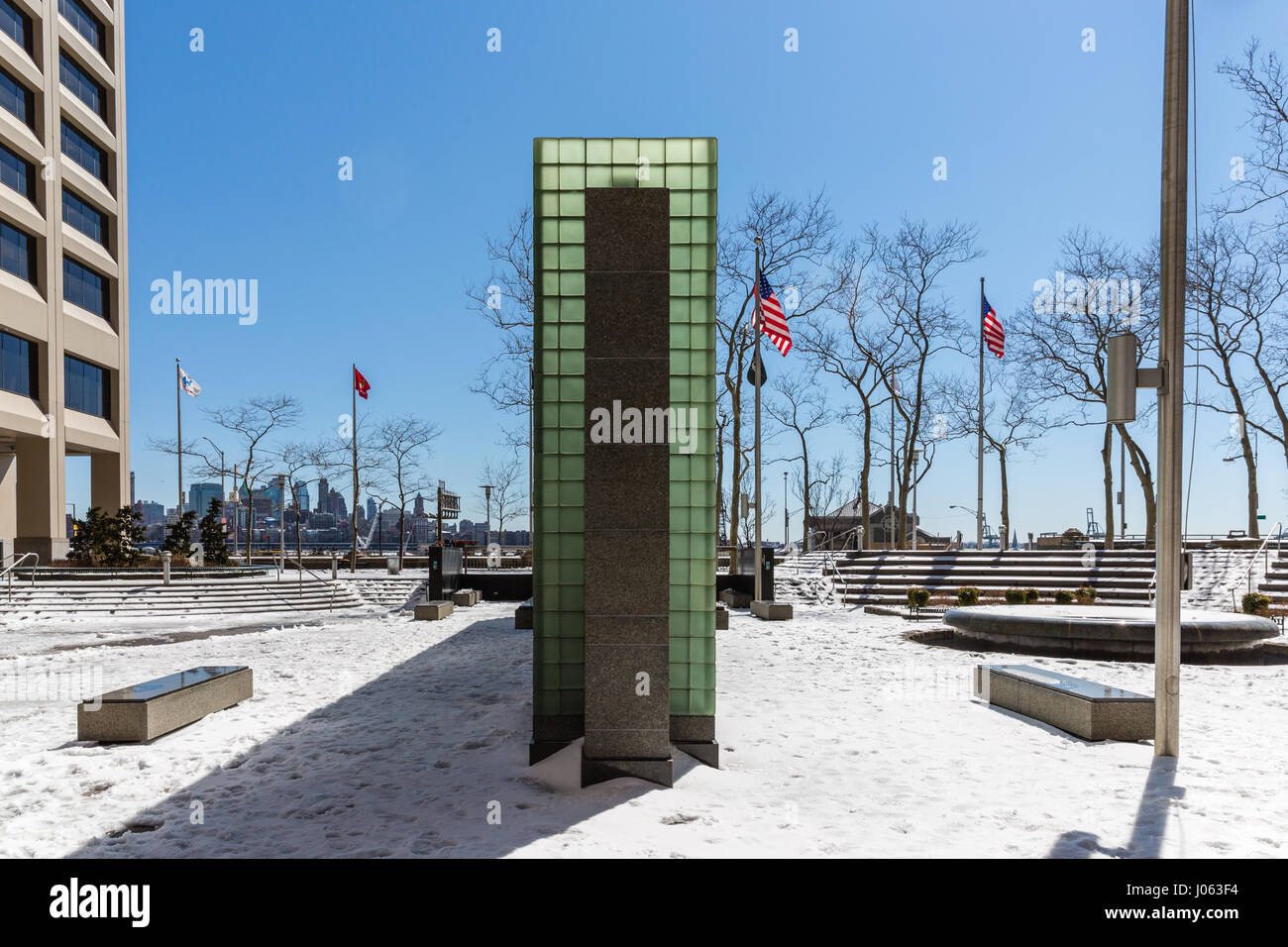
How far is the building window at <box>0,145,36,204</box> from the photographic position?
33.2 m

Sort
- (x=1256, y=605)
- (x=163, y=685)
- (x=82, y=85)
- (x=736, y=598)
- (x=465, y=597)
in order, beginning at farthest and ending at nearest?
(x=82, y=85) → (x=736, y=598) → (x=465, y=597) → (x=1256, y=605) → (x=163, y=685)

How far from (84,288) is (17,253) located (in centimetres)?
510

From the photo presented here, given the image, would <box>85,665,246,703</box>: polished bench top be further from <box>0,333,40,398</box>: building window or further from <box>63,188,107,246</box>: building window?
<box>63,188,107,246</box>: building window

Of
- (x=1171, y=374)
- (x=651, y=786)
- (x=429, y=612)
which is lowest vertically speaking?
(x=429, y=612)

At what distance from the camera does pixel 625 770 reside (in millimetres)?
6129

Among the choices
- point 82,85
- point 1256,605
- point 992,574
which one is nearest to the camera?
point 1256,605

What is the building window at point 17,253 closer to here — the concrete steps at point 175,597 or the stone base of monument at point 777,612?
the concrete steps at point 175,597

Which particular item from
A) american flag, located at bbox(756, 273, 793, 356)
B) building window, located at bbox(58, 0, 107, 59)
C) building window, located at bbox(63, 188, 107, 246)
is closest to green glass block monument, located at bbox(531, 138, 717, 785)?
american flag, located at bbox(756, 273, 793, 356)

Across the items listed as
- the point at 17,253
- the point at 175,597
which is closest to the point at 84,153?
the point at 17,253

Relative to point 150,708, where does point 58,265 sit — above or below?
above

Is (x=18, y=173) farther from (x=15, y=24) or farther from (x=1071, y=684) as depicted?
(x=1071, y=684)

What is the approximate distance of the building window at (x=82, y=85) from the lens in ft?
125

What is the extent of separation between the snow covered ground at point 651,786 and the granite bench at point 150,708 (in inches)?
8.3

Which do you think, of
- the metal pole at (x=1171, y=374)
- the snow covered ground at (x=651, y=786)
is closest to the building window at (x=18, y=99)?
the snow covered ground at (x=651, y=786)
